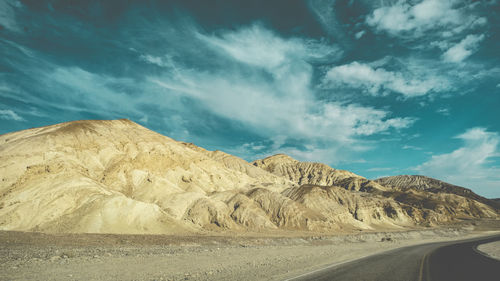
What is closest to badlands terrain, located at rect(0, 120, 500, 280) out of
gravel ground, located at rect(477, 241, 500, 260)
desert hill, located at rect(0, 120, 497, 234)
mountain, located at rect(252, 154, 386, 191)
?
desert hill, located at rect(0, 120, 497, 234)

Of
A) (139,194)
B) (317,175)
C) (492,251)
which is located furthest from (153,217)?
(317,175)

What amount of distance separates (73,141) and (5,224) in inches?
1091

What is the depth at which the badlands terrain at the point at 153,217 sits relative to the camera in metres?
17.5

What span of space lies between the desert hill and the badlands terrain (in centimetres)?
24

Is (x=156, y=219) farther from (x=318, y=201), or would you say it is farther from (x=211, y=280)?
(x=318, y=201)

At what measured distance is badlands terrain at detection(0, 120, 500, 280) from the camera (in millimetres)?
17547

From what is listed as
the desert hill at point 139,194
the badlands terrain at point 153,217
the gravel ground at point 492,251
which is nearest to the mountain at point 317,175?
the desert hill at point 139,194

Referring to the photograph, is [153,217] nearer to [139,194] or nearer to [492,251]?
[139,194]

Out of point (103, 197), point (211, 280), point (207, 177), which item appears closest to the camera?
point (211, 280)

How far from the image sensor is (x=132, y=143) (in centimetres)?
7375

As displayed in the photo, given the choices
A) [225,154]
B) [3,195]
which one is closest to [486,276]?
[3,195]

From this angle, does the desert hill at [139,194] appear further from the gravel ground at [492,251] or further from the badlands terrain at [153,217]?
the gravel ground at [492,251]

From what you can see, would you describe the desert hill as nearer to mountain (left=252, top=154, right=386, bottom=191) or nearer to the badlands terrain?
the badlands terrain

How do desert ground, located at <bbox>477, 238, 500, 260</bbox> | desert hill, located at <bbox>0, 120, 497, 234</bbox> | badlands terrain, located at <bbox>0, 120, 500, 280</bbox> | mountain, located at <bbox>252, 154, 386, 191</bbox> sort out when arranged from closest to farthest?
badlands terrain, located at <bbox>0, 120, 500, 280</bbox> < desert ground, located at <bbox>477, 238, 500, 260</bbox> < desert hill, located at <bbox>0, 120, 497, 234</bbox> < mountain, located at <bbox>252, 154, 386, 191</bbox>
